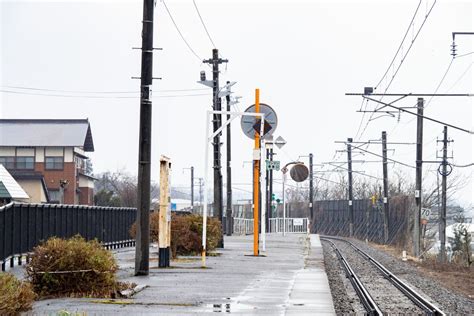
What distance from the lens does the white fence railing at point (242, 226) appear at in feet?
190

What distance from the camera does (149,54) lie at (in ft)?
59.7

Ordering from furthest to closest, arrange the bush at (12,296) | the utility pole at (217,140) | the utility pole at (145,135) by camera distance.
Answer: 1. the utility pole at (217,140)
2. the utility pole at (145,135)
3. the bush at (12,296)

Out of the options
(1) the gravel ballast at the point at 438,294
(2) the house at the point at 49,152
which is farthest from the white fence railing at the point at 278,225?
(1) the gravel ballast at the point at 438,294

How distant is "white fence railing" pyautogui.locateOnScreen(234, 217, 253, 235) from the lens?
58.0m

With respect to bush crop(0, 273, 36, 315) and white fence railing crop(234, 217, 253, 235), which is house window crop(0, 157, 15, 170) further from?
bush crop(0, 273, 36, 315)

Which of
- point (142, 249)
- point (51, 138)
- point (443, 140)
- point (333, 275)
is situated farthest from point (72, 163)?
point (142, 249)

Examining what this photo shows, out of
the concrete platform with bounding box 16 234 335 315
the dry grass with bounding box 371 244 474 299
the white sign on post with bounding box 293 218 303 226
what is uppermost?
the white sign on post with bounding box 293 218 303 226

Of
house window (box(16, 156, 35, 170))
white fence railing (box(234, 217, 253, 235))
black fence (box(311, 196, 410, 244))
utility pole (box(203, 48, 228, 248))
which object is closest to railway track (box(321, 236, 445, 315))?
utility pole (box(203, 48, 228, 248))

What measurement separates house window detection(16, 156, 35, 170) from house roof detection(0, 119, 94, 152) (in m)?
1.26

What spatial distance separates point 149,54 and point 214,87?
15463 mm

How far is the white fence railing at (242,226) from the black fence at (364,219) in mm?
11505

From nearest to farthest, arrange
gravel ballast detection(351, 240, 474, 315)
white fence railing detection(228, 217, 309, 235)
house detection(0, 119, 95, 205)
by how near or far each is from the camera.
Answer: gravel ballast detection(351, 240, 474, 315) < white fence railing detection(228, 217, 309, 235) < house detection(0, 119, 95, 205)

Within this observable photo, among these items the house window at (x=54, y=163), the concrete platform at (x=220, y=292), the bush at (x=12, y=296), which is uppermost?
the house window at (x=54, y=163)

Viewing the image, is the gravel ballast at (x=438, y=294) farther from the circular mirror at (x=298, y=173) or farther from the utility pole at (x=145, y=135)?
the circular mirror at (x=298, y=173)
